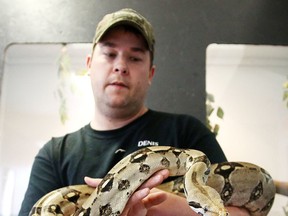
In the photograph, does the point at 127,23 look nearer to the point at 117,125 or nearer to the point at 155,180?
the point at 117,125

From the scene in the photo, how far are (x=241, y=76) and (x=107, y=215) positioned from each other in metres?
1.55

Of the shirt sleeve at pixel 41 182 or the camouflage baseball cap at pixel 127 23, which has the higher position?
the camouflage baseball cap at pixel 127 23

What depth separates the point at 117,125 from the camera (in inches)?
87.7

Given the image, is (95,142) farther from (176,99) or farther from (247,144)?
(247,144)

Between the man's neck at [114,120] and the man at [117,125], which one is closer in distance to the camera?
the man at [117,125]

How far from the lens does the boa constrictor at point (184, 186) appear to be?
137 cm

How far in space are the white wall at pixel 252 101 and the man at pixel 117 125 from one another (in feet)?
1.63

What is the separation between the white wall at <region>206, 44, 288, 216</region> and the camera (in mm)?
2576

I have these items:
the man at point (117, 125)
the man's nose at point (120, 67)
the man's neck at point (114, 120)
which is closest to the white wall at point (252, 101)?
the man at point (117, 125)

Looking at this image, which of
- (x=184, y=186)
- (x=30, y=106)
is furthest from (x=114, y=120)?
(x=184, y=186)

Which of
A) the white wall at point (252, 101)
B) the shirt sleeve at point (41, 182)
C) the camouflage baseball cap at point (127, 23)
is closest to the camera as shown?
the shirt sleeve at point (41, 182)

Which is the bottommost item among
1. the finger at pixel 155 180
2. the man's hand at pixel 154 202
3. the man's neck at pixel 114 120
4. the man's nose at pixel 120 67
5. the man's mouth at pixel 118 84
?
the man's hand at pixel 154 202

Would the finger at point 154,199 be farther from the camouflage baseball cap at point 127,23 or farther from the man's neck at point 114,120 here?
the camouflage baseball cap at point 127,23

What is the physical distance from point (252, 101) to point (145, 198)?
1376mm
